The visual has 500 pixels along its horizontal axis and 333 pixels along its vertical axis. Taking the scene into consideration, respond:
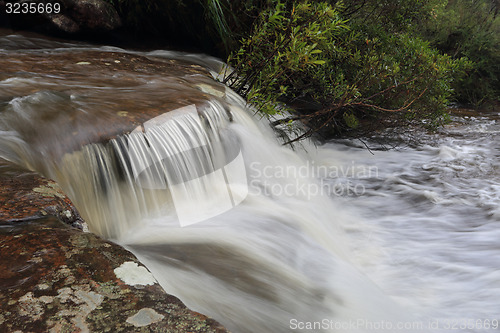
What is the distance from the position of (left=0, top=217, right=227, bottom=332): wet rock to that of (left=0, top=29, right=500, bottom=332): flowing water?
0.65 m

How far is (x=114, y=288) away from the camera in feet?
4.89

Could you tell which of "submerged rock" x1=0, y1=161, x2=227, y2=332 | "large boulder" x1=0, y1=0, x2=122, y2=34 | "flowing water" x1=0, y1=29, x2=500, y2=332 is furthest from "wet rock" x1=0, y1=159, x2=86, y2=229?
"large boulder" x1=0, y1=0, x2=122, y2=34

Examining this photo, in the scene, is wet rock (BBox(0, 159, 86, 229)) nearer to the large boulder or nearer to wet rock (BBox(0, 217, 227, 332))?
wet rock (BBox(0, 217, 227, 332))

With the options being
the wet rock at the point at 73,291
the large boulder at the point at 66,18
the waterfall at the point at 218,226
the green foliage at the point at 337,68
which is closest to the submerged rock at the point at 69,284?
the wet rock at the point at 73,291

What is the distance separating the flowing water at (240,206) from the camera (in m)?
2.60

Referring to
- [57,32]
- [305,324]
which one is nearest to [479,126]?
[305,324]

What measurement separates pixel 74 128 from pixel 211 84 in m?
2.21

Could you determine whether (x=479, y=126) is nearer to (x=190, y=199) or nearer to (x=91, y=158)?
(x=190, y=199)

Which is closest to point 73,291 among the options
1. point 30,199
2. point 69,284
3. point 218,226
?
point 69,284

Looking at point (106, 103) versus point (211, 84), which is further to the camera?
point (211, 84)

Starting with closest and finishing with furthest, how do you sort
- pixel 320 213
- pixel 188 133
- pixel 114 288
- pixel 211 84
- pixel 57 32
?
pixel 114 288, pixel 188 133, pixel 320 213, pixel 211 84, pixel 57 32

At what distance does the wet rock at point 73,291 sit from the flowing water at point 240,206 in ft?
2.14

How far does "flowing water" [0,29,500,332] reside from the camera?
2600mm

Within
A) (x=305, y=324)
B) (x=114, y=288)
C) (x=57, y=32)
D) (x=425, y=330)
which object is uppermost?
(x=57, y=32)
